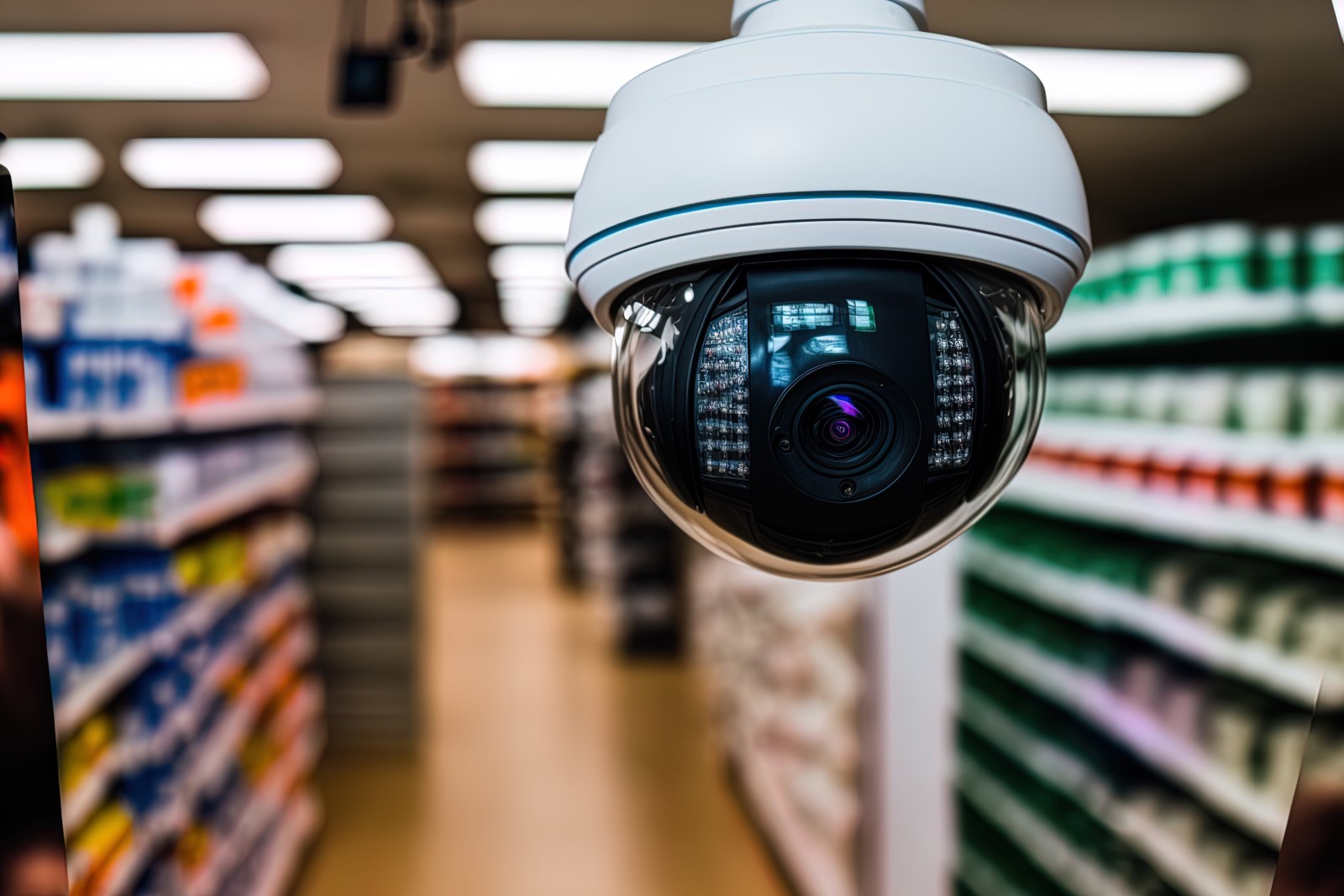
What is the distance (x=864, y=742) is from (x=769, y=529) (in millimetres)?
2372

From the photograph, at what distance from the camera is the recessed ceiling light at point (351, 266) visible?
6266 millimetres

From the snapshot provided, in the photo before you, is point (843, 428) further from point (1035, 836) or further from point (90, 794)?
point (1035, 836)

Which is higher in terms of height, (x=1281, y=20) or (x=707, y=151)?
(x=1281, y=20)

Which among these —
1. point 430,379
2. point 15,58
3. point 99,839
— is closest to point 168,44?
point 15,58

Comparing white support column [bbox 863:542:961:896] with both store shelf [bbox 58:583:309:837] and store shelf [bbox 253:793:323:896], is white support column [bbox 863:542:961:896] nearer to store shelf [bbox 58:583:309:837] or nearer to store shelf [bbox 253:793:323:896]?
store shelf [bbox 58:583:309:837]

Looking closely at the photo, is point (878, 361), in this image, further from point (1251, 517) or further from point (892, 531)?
point (1251, 517)

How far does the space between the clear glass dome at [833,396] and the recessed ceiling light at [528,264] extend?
5.24 m

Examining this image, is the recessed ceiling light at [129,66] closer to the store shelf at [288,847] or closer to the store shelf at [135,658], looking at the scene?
the store shelf at [135,658]

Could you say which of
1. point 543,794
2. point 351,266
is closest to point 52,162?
point 351,266

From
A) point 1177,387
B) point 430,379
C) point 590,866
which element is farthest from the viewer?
point 430,379

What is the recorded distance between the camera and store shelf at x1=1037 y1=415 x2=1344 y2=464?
1.86 metres

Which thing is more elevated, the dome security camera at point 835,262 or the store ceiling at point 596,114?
the store ceiling at point 596,114

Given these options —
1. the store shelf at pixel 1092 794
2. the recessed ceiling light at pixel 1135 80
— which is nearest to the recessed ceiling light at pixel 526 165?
the recessed ceiling light at pixel 1135 80

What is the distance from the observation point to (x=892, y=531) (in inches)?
20.0
